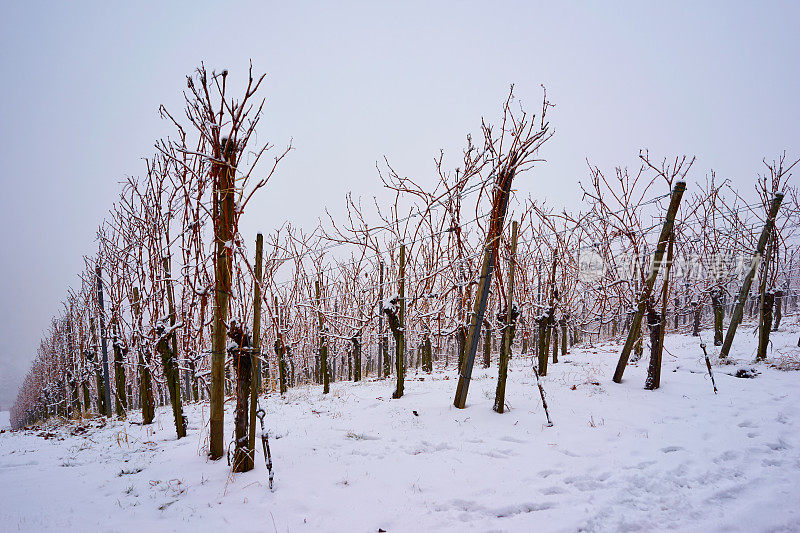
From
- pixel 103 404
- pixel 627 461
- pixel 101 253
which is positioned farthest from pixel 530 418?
pixel 103 404

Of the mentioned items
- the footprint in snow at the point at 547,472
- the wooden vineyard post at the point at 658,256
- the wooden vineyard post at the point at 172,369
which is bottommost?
the footprint in snow at the point at 547,472

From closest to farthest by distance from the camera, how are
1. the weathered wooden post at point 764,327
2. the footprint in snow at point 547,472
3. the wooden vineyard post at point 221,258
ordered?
1. the footprint in snow at point 547,472
2. the wooden vineyard post at point 221,258
3. the weathered wooden post at point 764,327

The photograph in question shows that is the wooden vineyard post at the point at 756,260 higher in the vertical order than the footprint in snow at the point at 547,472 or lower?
higher

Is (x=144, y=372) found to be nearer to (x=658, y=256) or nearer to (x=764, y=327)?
(x=658, y=256)

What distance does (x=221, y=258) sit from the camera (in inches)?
169

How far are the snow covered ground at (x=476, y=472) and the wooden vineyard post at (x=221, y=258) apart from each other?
1205mm

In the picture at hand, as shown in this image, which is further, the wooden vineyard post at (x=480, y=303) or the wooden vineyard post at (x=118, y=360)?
the wooden vineyard post at (x=118, y=360)

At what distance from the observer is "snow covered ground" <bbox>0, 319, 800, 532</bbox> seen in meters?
3.12

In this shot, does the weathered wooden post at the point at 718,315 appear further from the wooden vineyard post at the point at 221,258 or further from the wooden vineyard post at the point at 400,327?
the wooden vineyard post at the point at 221,258

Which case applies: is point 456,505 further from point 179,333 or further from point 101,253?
point 101,253

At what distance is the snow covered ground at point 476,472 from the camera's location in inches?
123

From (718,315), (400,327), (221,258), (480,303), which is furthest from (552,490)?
(718,315)

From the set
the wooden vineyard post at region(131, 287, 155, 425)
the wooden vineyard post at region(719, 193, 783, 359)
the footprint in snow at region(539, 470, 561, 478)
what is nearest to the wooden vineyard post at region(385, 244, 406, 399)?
the footprint in snow at region(539, 470, 561, 478)

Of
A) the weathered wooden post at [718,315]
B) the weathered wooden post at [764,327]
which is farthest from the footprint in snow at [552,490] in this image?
the weathered wooden post at [718,315]
